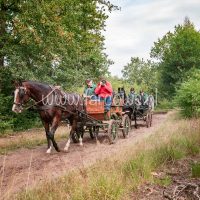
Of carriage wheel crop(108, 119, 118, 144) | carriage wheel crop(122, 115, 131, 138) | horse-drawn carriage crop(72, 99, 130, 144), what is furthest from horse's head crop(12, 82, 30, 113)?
carriage wheel crop(122, 115, 131, 138)

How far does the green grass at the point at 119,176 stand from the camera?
641 cm

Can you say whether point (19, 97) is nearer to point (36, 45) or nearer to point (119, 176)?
point (119, 176)

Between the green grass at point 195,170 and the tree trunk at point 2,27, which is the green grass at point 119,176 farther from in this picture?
the tree trunk at point 2,27

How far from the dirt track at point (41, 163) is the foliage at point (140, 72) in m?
57.5

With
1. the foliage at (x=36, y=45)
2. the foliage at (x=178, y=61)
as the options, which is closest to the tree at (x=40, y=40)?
the foliage at (x=36, y=45)

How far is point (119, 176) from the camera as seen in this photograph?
7312mm

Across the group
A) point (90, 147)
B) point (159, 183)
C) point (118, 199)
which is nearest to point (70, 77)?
point (90, 147)

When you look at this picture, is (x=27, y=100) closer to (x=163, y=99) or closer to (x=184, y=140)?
(x=184, y=140)

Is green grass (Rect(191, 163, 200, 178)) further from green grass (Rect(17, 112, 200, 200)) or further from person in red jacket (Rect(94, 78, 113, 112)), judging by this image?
person in red jacket (Rect(94, 78, 113, 112))

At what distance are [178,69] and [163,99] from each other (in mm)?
4600

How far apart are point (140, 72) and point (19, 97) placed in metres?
79.7

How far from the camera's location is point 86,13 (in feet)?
84.2

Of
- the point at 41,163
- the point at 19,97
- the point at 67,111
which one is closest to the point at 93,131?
the point at 67,111

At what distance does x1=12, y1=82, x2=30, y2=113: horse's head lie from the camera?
39.3ft
